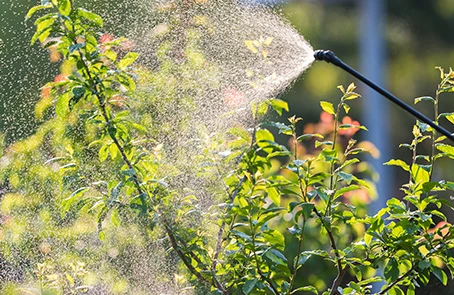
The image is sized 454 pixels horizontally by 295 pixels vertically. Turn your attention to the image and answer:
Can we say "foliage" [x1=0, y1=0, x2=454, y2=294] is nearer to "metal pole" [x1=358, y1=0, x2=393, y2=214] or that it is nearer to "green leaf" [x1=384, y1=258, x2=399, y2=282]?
"green leaf" [x1=384, y1=258, x2=399, y2=282]

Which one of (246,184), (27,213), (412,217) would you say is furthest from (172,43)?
(412,217)

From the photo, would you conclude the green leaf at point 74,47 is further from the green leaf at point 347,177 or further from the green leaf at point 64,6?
the green leaf at point 347,177

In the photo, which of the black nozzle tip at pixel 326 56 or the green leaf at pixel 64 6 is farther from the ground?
the black nozzle tip at pixel 326 56

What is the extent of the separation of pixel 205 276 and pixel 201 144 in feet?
0.96

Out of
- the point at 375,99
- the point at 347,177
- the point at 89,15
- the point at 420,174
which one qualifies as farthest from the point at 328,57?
the point at 375,99

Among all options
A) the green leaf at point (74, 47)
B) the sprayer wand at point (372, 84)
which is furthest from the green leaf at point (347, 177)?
the green leaf at point (74, 47)

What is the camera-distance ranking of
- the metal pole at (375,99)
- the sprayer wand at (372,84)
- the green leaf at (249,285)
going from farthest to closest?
the metal pole at (375,99)
the green leaf at (249,285)
the sprayer wand at (372,84)

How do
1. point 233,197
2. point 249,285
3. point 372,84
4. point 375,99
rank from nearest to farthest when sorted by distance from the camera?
point 372,84, point 249,285, point 233,197, point 375,99

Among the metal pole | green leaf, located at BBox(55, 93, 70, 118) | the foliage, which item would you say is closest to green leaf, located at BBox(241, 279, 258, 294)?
the foliage

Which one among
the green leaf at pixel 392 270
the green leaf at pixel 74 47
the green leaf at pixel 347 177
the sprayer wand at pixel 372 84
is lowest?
the green leaf at pixel 392 270

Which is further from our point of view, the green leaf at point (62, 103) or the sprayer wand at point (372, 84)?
the green leaf at point (62, 103)

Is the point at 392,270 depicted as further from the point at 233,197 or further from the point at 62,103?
the point at 62,103

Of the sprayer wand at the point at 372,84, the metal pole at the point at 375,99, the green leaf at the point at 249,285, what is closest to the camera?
the sprayer wand at the point at 372,84

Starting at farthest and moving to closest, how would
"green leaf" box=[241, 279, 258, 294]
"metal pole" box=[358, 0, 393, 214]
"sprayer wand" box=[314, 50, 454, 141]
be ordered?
"metal pole" box=[358, 0, 393, 214] → "green leaf" box=[241, 279, 258, 294] → "sprayer wand" box=[314, 50, 454, 141]
